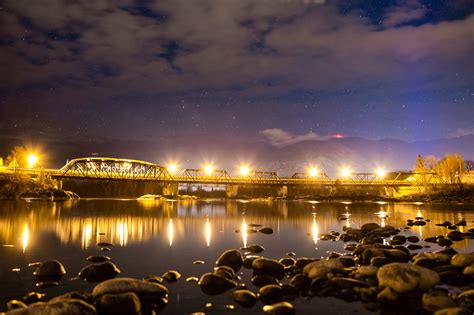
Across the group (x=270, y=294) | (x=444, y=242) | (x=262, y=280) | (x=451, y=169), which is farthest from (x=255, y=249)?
(x=451, y=169)

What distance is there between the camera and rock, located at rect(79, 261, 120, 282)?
1595 cm

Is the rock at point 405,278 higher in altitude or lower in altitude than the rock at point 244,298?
higher

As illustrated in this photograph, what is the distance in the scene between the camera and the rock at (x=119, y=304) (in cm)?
1139

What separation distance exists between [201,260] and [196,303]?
8021 mm

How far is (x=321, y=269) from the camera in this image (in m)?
15.5

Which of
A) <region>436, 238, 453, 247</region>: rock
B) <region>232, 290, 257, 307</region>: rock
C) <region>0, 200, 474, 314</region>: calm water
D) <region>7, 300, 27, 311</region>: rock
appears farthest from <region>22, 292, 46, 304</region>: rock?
<region>436, 238, 453, 247</region>: rock

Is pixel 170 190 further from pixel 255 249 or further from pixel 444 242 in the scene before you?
pixel 444 242

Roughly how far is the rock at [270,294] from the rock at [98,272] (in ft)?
24.2

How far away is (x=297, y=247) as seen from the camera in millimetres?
25844

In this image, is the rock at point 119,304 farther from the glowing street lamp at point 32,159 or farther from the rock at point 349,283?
the glowing street lamp at point 32,159

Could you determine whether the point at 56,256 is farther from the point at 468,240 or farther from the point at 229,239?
the point at 468,240

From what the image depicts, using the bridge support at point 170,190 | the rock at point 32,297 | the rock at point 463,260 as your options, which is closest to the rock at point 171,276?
the rock at point 32,297

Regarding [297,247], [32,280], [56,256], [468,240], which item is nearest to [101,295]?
[32,280]

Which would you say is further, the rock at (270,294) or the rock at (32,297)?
the rock at (270,294)
